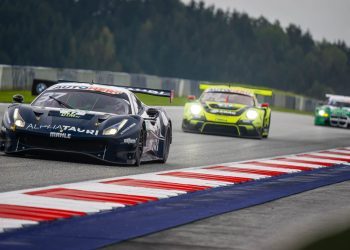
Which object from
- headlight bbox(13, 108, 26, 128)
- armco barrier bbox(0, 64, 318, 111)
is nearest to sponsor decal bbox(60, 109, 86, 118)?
headlight bbox(13, 108, 26, 128)

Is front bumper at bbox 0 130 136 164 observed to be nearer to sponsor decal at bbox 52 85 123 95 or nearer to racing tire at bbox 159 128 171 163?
sponsor decal at bbox 52 85 123 95

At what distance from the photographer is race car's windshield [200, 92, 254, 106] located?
24.2 metres

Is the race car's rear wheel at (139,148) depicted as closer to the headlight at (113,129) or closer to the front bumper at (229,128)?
the headlight at (113,129)

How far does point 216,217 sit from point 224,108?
1515 cm

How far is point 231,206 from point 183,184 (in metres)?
1.87

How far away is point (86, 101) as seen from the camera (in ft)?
43.8

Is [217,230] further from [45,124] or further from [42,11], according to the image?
[42,11]

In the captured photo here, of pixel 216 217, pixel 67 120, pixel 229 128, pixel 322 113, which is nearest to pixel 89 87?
pixel 67 120

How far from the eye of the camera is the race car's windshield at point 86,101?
521 inches

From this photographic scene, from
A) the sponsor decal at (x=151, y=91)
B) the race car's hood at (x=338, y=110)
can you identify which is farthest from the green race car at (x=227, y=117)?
the race car's hood at (x=338, y=110)

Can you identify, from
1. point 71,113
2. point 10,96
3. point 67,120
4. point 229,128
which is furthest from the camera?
point 10,96

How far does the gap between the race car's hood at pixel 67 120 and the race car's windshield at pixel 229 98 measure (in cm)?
1148

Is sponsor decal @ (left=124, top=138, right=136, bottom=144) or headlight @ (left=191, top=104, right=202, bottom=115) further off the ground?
headlight @ (left=191, top=104, right=202, bottom=115)

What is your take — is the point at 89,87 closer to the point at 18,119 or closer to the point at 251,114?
the point at 18,119
